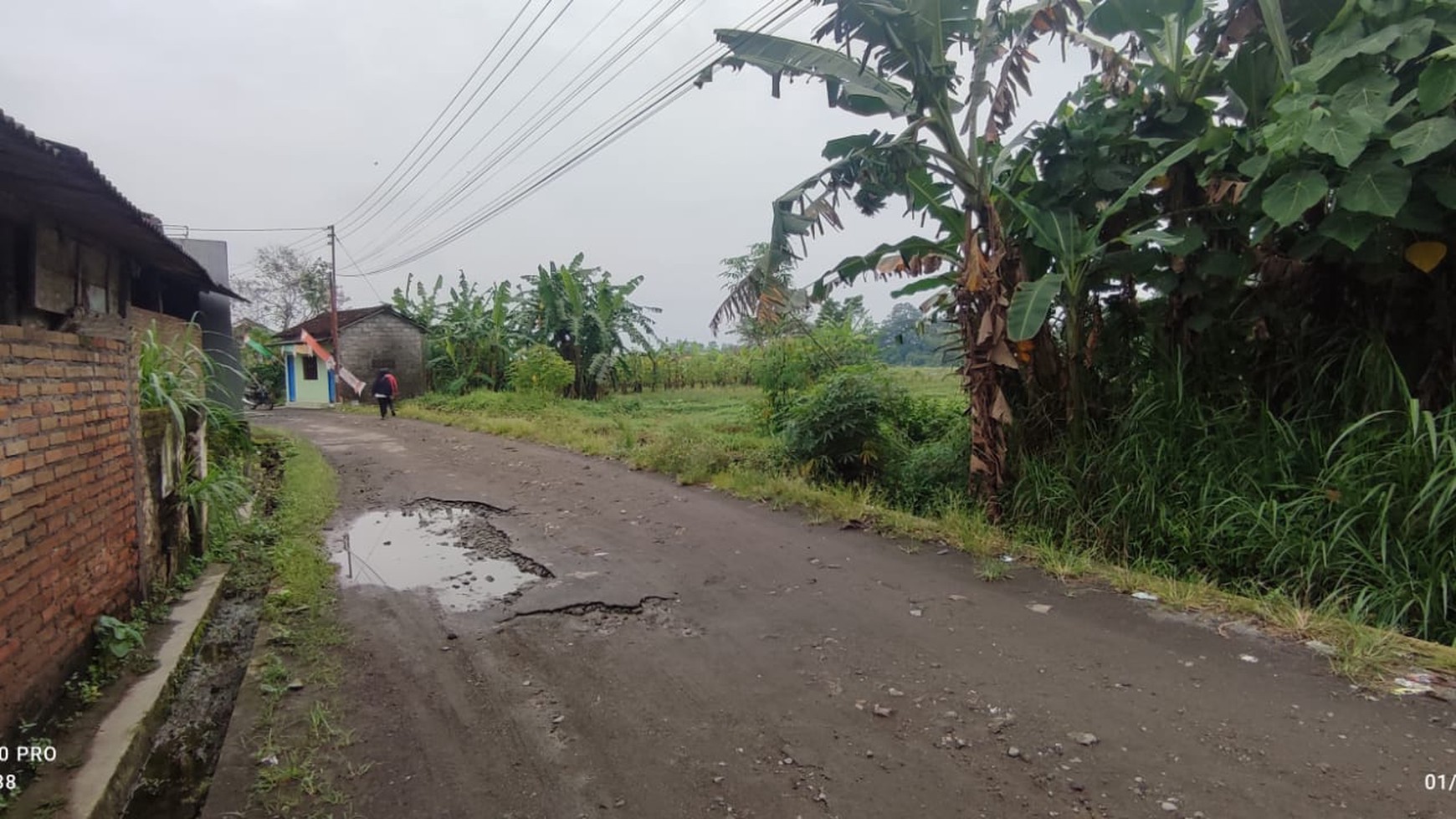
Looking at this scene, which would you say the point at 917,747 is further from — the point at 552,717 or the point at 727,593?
the point at 727,593

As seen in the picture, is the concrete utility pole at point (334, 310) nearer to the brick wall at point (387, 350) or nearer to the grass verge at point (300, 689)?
the brick wall at point (387, 350)

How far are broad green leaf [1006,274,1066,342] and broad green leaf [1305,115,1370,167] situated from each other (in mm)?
1567

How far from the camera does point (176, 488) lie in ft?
16.8

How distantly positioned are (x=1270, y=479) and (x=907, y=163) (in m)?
3.27

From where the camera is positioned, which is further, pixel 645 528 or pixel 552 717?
pixel 645 528

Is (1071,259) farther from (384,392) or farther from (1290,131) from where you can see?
(384,392)

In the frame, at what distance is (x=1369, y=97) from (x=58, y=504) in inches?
278

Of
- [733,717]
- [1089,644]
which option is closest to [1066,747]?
[1089,644]

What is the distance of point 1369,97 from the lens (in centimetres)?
388

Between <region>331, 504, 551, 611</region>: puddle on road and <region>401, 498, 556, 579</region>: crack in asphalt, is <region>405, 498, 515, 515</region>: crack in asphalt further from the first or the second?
<region>331, 504, 551, 611</region>: puddle on road

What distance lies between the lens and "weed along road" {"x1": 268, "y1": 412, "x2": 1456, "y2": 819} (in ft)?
8.02

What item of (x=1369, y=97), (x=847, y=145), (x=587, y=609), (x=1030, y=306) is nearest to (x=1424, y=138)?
(x=1369, y=97)

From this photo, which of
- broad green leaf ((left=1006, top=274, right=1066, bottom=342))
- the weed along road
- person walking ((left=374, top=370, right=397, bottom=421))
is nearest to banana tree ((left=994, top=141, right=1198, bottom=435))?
broad green leaf ((left=1006, top=274, right=1066, bottom=342))

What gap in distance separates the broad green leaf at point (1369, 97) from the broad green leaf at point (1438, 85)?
0.44 ft
